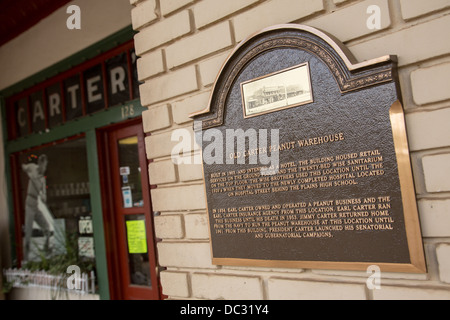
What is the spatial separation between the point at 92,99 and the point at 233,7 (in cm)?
292

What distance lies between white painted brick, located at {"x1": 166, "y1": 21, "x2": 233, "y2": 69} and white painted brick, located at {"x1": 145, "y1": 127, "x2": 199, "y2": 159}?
15.8 inches

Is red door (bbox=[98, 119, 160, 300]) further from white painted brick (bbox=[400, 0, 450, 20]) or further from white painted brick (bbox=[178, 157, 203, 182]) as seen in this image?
white painted brick (bbox=[400, 0, 450, 20])

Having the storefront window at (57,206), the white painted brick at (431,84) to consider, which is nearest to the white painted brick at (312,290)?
the white painted brick at (431,84)

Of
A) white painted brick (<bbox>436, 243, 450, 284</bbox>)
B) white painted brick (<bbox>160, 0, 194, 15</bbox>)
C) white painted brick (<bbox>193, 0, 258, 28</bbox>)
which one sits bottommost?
white painted brick (<bbox>436, 243, 450, 284</bbox>)

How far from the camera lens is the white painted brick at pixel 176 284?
240 centimetres

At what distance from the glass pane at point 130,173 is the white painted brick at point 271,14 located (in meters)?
2.42

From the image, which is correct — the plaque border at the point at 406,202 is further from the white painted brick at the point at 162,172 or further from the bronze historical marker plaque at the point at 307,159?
the white painted brick at the point at 162,172

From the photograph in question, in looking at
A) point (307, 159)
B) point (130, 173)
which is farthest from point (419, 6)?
point (130, 173)

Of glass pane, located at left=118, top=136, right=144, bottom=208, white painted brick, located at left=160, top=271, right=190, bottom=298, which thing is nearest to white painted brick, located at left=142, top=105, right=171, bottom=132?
white painted brick, located at left=160, top=271, right=190, bottom=298

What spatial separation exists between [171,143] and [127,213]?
2.17 metres

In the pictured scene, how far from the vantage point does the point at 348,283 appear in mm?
1800

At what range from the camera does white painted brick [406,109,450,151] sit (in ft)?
5.19
